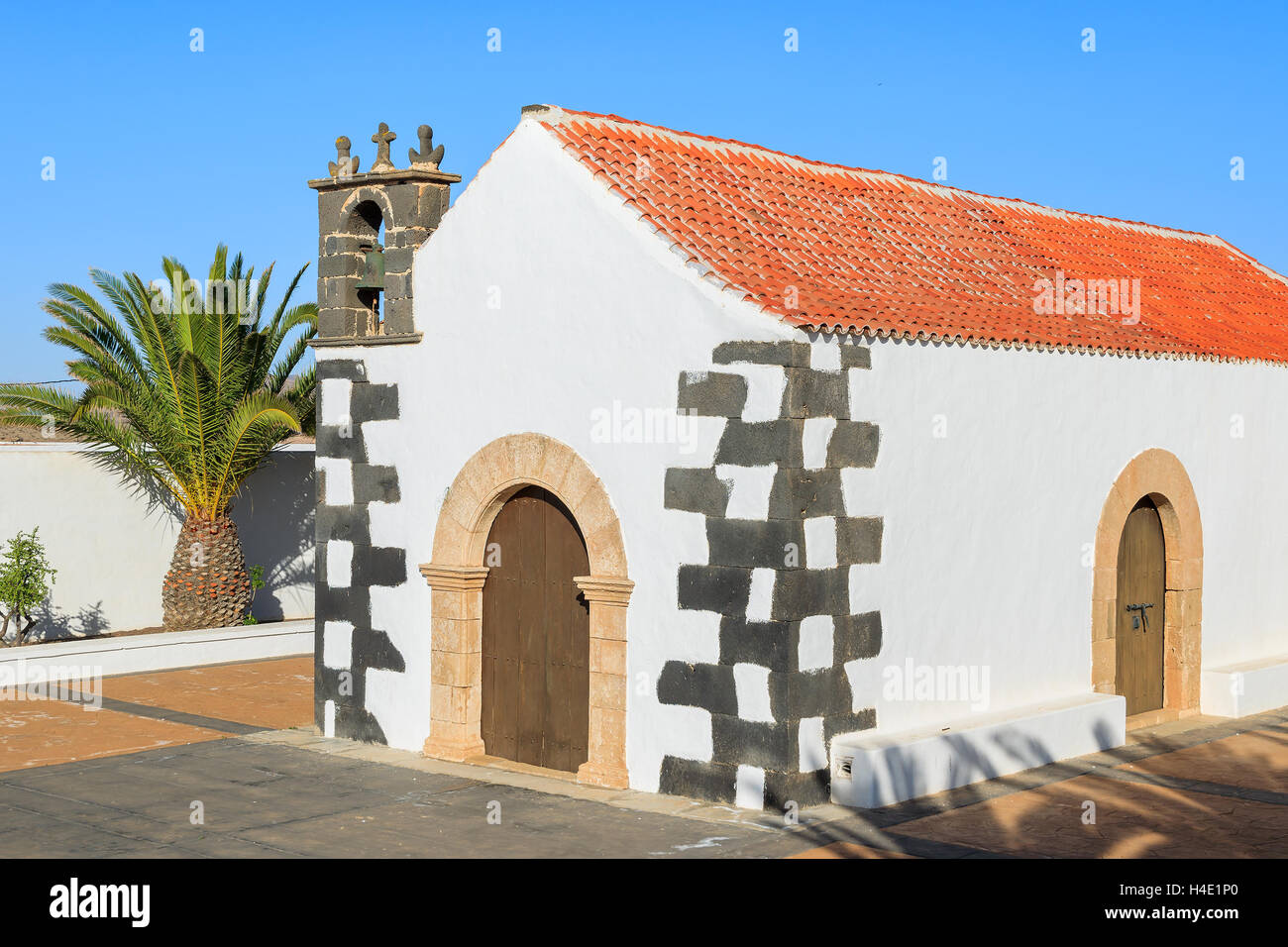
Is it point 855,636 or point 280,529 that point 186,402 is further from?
point 855,636

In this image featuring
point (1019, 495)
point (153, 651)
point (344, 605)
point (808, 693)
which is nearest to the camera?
point (808, 693)

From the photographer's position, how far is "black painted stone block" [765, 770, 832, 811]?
908cm

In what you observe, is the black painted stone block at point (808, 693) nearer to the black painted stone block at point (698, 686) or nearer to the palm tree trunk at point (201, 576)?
the black painted stone block at point (698, 686)

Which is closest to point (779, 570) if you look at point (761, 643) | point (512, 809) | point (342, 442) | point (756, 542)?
point (756, 542)

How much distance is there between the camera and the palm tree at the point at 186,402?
654 inches

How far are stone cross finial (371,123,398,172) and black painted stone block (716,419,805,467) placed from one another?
13.2 feet

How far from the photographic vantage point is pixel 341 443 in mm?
11859

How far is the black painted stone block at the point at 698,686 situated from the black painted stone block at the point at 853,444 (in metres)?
1.51

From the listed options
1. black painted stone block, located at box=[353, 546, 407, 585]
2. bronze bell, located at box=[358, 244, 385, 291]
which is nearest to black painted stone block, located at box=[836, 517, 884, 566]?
black painted stone block, located at box=[353, 546, 407, 585]

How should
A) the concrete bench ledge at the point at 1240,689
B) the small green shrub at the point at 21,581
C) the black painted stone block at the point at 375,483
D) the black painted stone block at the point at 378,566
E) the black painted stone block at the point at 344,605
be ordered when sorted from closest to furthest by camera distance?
the black painted stone block at the point at 378,566, the black painted stone block at the point at 375,483, the black painted stone block at the point at 344,605, the concrete bench ledge at the point at 1240,689, the small green shrub at the point at 21,581

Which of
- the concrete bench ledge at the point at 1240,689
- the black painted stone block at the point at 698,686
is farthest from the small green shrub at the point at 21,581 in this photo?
the concrete bench ledge at the point at 1240,689

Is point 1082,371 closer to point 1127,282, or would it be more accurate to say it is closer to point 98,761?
point 1127,282

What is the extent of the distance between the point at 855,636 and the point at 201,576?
9.93 metres

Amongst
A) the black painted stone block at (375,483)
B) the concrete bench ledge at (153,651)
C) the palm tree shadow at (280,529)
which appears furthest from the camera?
the palm tree shadow at (280,529)
